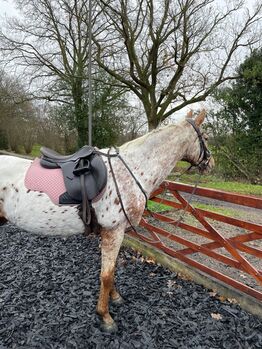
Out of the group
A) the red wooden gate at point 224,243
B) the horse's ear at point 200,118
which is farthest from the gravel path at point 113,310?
the horse's ear at point 200,118

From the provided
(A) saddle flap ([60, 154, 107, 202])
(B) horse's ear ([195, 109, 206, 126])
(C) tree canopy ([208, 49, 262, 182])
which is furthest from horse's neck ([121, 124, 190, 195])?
(C) tree canopy ([208, 49, 262, 182])

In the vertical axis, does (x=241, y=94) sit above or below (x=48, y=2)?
below

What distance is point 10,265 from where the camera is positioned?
403 centimetres

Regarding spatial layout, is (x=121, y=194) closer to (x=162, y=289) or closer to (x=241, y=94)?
(x=162, y=289)

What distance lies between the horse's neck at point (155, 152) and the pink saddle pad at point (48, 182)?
67 centimetres

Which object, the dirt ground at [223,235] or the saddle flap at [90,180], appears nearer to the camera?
the saddle flap at [90,180]

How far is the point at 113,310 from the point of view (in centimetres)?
316

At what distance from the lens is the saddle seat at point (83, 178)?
2.64m

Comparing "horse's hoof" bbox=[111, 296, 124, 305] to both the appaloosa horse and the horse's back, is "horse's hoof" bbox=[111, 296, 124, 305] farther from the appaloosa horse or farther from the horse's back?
the horse's back

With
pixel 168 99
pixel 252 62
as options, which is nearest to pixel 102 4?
pixel 168 99

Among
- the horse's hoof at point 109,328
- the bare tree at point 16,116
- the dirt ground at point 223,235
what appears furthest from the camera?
the bare tree at point 16,116

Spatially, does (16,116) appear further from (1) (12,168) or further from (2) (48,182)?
(2) (48,182)

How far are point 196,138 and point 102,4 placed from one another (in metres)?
15.0

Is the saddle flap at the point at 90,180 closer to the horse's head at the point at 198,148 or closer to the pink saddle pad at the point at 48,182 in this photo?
the pink saddle pad at the point at 48,182
